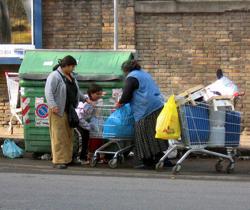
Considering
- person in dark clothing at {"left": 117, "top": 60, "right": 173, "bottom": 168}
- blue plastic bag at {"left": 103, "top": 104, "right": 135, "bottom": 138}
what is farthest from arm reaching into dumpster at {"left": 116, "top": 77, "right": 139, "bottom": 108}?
blue plastic bag at {"left": 103, "top": 104, "right": 135, "bottom": 138}

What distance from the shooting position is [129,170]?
966 centimetres

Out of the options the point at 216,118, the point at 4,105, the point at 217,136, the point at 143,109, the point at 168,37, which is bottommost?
the point at 217,136

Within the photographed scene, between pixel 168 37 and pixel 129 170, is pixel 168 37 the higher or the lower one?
the higher one

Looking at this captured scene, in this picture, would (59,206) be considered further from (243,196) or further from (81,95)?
(81,95)

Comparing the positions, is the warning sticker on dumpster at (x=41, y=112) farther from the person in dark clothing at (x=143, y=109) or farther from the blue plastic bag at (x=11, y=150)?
the person in dark clothing at (x=143, y=109)

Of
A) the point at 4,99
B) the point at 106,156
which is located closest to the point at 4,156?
the point at 106,156

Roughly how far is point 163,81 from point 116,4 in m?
1.93

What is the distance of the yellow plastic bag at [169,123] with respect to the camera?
29.4 feet

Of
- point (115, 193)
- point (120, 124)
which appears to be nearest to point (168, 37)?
point (120, 124)

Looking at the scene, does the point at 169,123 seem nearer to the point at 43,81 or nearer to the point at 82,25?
the point at 43,81

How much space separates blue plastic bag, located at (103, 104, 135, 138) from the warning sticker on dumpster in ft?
3.83

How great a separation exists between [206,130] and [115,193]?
221cm

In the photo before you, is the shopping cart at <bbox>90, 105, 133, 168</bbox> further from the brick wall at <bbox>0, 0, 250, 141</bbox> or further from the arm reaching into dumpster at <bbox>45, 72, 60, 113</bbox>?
the brick wall at <bbox>0, 0, 250, 141</bbox>

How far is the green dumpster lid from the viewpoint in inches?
399
